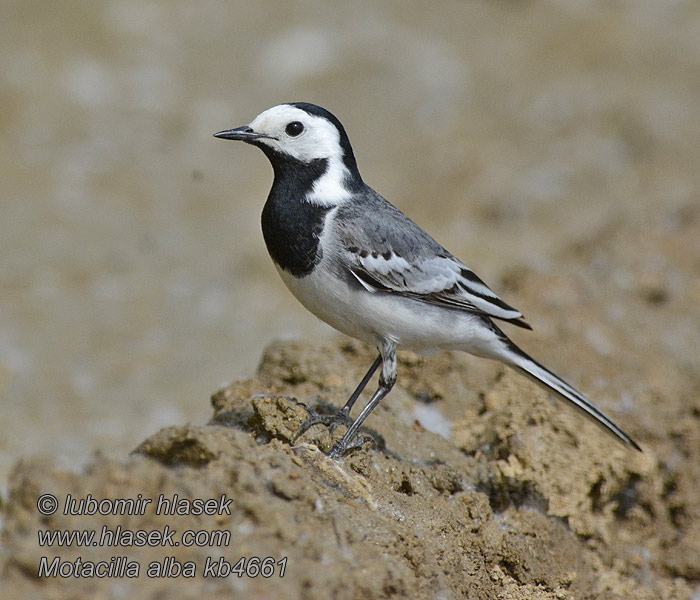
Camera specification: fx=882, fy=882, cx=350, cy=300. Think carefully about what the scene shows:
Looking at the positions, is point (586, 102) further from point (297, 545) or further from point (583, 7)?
point (297, 545)

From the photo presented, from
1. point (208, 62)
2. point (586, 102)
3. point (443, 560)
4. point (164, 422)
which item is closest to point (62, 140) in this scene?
point (208, 62)

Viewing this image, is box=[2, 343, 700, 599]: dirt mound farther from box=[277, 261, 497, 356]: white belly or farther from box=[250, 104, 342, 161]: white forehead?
box=[250, 104, 342, 161]: white forehead

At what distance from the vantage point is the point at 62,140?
42.2 ft

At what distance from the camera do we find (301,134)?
5129 mm

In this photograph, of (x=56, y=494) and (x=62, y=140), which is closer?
(x=56, y=494)

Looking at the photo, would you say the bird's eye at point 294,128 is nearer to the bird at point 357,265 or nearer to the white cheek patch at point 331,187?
the bird at point 357,265

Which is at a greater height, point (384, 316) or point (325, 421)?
point (384, 316)

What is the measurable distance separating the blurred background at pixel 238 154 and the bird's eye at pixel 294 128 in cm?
389

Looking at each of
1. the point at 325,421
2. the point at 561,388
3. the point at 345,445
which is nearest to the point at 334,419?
the point at 325,421

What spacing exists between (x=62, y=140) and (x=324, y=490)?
10365 millimetres

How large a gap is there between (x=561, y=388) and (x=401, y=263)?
50.1 inches

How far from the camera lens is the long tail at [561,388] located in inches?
212

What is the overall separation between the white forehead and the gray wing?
0.38 metres

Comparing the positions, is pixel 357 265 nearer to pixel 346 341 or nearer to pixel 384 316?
pixel 384 316
